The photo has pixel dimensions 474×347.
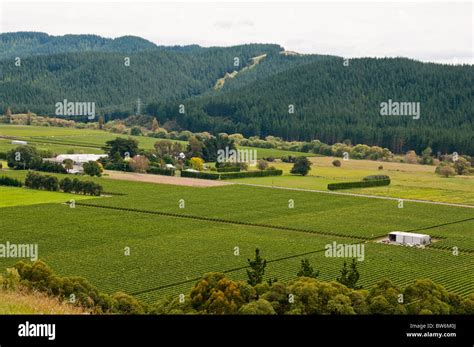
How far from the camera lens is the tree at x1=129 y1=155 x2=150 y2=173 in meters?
116

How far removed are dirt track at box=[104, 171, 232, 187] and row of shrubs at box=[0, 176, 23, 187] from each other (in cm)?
1650

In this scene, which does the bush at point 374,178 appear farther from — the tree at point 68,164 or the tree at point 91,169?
the tree at point 68,164

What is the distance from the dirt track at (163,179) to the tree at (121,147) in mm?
9912

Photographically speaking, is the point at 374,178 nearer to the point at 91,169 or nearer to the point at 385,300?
the point at 91,169

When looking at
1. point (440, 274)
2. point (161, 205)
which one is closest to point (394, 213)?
point (161, 205)

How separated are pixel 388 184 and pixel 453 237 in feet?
141

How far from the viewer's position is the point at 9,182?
93.1 metres

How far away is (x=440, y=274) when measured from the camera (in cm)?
4794

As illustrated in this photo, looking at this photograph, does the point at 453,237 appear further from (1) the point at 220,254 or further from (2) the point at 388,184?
(2) the point at 388,184

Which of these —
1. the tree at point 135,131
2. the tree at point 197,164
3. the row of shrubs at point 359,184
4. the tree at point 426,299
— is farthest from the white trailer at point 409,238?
the tree at point 135,131

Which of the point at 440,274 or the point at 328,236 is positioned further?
the point at 328,236

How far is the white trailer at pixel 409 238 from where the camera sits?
201ft

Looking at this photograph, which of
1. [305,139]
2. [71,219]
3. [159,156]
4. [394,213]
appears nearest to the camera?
[71,219]

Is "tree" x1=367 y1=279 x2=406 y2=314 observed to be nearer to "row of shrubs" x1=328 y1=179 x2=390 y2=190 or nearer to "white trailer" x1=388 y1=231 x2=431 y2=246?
"white trailer" x1=388 y1=231 x2=431 y2=246
